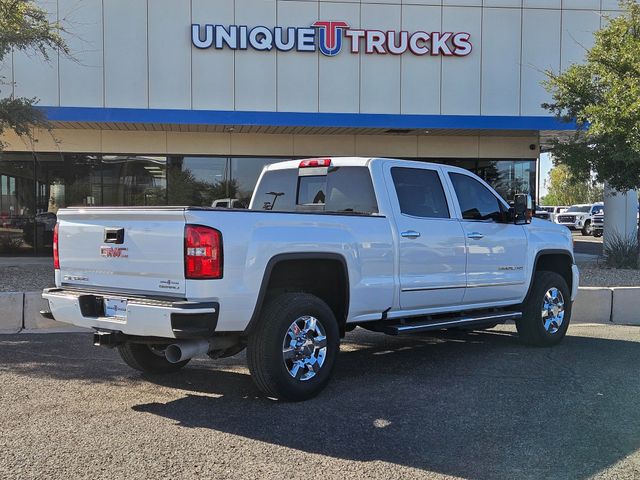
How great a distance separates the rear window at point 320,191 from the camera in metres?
6.18

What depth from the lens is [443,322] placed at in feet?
20.9

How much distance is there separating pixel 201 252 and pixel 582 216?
35681 mm

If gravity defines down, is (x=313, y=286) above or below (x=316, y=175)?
below

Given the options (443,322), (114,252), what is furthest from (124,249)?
(443,322)

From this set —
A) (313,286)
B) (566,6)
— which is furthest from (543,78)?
(313,286)

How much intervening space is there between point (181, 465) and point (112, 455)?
0.51 metres

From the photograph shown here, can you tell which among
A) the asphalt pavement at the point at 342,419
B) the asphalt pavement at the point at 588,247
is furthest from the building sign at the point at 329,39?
the asphalt pavement at the point at 342,419

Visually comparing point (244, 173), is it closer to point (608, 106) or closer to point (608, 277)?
point (608, 106)

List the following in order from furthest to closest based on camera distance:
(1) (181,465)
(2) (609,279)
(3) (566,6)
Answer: (3) (566,6), (2) (609,279), (1) (181,465)

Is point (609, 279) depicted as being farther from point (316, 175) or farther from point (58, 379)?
point (58, 379)

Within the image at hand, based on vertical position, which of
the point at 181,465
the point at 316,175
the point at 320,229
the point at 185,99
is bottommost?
the point at 181,465

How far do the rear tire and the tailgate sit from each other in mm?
984

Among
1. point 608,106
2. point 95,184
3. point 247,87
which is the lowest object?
point 95,184

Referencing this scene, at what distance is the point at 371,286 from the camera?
5.68m
